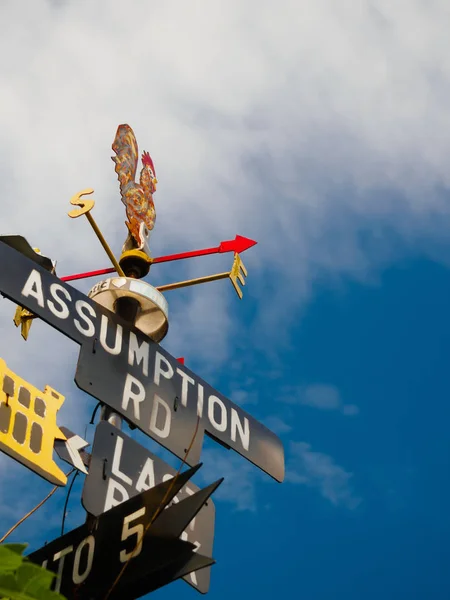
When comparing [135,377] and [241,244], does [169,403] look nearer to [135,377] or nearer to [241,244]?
[135,377]

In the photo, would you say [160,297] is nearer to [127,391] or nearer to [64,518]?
[127,391]

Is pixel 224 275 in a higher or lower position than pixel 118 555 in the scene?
higher

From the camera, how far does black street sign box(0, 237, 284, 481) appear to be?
518 centimetres

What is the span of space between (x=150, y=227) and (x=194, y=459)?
262cm

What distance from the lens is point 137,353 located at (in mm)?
5605

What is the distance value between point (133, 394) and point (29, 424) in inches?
28.5

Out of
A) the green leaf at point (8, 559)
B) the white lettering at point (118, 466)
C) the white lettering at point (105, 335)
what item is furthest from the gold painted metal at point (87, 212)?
the green leaf at point (8, 559)

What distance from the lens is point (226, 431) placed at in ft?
19.1

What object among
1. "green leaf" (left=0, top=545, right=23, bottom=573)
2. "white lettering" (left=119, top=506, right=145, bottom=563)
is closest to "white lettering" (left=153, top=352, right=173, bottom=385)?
"white lettering" (left=119, top=506, right=145, bottom=563)

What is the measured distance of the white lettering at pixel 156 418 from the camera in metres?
5.29

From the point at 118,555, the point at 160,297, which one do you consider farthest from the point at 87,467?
the point at 160,297

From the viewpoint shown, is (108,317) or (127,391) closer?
(127,391)

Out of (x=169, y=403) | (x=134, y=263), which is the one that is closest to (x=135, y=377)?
(x=169, y=403)

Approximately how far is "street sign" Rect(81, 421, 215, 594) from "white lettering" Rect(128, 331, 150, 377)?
0.65 m
